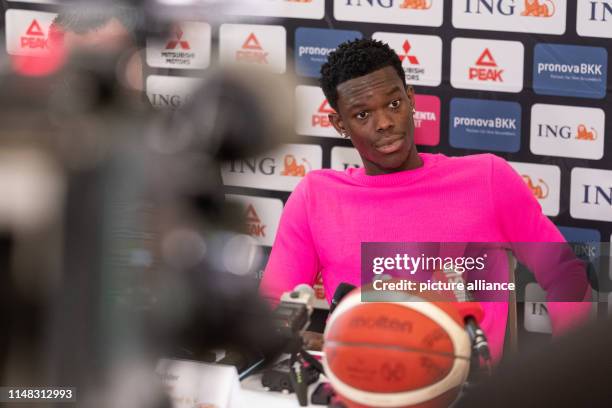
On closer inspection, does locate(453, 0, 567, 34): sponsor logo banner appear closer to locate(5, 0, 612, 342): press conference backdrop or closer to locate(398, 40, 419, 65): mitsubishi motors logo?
locate(5, 0, 612, 342): press conference backdrop

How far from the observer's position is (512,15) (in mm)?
2340

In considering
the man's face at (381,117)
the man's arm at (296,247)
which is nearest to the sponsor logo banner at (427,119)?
the man's face at (381,117)

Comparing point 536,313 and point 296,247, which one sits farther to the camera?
point 536,313

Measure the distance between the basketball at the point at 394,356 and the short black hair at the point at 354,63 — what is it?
1021 mm

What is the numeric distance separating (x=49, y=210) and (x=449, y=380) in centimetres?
67

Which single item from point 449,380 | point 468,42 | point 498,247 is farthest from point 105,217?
point 468,42

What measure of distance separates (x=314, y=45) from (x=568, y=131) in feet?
2.61

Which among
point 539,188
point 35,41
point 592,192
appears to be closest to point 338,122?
point 539,188

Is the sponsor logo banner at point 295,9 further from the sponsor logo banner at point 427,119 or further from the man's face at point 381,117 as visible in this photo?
the man's face at point 381,117

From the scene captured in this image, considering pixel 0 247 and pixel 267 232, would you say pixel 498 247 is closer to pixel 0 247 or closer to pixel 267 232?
pixel 267 232

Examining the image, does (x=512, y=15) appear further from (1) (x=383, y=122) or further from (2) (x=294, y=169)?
(2) (x=294, y=169)

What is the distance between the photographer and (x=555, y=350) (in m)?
0.35

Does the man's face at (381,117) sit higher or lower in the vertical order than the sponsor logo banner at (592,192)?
higher

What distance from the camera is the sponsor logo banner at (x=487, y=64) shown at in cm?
235
